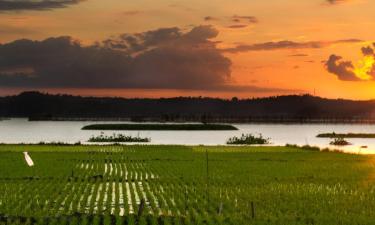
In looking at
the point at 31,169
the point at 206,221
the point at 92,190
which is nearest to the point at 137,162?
the point at 31,169

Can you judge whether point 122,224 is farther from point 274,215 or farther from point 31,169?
point 31,169

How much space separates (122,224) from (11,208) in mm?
4732

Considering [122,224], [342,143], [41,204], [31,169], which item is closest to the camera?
[122,224]

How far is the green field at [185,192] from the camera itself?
1844 centimetres

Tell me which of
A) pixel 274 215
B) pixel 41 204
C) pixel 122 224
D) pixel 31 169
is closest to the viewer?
pixel 122 224

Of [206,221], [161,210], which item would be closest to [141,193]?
[161,210]

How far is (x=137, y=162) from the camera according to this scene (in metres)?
39.0

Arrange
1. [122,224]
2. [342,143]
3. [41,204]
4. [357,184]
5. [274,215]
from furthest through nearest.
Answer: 1. [342,143]
2. [357,184]
3. [41,204]
4. [274,215]
5. [122,224]

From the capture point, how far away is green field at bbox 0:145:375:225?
726 inches

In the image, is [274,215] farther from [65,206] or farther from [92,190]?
[92,190]

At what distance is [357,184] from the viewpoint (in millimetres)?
27484

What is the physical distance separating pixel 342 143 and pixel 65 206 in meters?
58.5

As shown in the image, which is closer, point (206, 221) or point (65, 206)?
point (206, 221)

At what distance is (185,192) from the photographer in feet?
75.7
